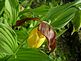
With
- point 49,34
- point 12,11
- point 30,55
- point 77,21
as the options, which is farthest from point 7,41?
point 12,11

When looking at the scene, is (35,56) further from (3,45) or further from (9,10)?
(9,10)

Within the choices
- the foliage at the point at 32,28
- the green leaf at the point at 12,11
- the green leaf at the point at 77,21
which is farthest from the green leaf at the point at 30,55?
the green leaf at the point at 12,11

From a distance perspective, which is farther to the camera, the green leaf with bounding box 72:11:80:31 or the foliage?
the green leaf with bounding box 72:11:80:31

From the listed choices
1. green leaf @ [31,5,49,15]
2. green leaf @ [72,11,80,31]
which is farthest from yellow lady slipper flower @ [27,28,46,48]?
green leaf @ [31,5,49,15]

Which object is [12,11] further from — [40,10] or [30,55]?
[30,55]

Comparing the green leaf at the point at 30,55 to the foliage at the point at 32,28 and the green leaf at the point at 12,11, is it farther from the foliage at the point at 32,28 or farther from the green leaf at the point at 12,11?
the green leaf at the point at 12,11

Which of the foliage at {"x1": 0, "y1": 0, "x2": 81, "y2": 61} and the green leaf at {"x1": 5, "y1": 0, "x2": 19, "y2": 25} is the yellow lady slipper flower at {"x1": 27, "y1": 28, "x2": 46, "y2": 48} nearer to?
the foliage at {"x1": 0, "y1": 0, "x2": 81, "y2": 61}
